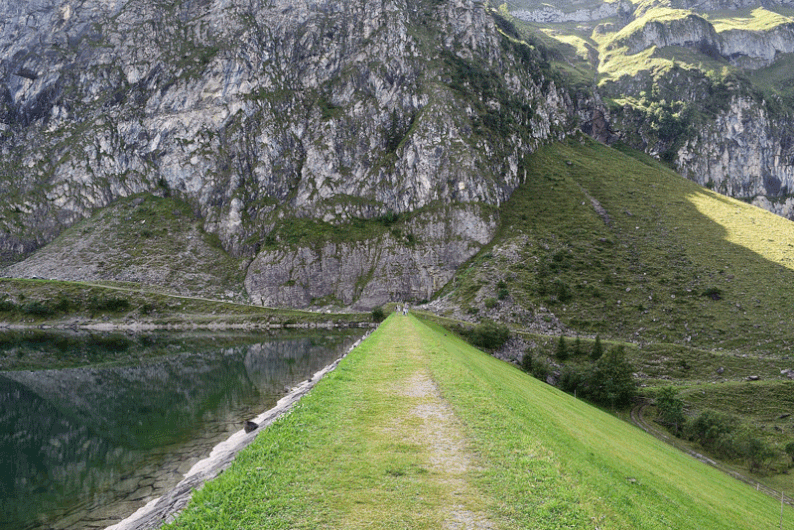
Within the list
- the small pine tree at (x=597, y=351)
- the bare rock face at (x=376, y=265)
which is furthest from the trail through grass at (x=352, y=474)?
the bare rock face at (x=376, y=265)

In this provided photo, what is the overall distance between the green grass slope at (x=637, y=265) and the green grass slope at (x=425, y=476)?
76.8 meters

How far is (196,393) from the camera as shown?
136 feet

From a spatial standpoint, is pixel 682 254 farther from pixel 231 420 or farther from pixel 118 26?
pixel 118 26

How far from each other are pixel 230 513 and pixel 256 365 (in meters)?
53.6

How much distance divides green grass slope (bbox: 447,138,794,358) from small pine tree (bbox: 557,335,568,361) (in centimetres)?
1666

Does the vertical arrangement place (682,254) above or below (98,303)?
above

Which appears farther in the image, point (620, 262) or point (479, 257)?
point (479, 257)

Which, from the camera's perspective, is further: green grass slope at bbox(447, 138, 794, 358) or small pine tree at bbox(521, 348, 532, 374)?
green grass slope at bbox(447, 138, 794, 358)

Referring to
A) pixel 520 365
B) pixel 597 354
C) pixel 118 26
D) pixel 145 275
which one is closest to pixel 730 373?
pixel 597 354

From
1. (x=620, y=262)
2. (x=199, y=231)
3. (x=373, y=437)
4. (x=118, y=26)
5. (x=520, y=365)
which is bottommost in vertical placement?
(x=520, y=365)

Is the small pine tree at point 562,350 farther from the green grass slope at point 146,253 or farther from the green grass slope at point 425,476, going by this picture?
the green grass slope at point 146,253

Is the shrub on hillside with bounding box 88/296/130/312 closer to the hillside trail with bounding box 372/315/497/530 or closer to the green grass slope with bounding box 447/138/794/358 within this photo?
the green grass slope with bounding box 447/138/794/358

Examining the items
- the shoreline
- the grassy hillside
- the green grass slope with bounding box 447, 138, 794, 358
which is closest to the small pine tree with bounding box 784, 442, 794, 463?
the grassy hillside

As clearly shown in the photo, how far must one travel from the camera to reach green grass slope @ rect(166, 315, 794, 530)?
8.10 meters
